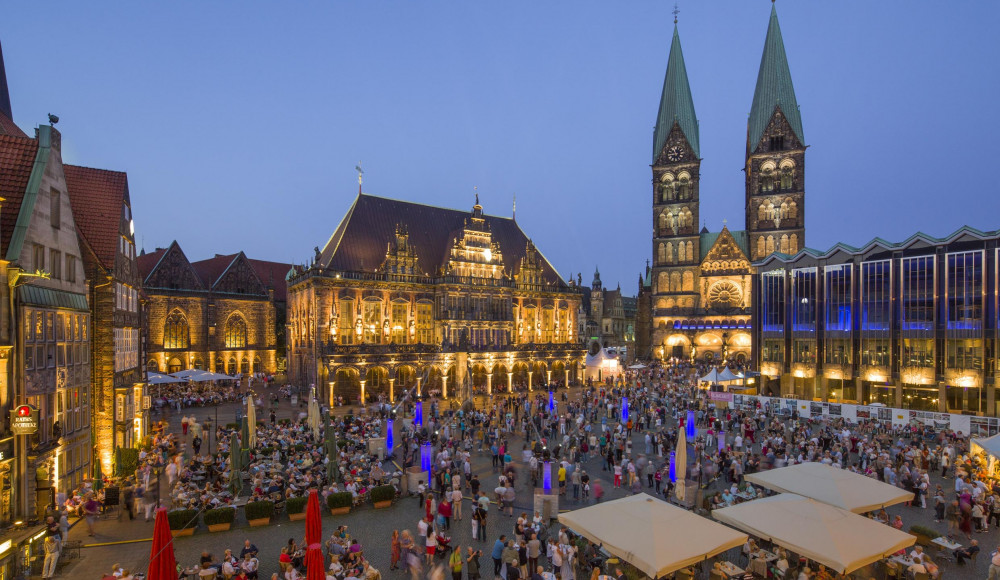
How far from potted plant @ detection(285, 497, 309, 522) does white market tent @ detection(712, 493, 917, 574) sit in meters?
12.1

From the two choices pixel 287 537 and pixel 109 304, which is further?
pixel 109 304

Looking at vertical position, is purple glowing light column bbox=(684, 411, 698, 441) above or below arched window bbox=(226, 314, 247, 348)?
below

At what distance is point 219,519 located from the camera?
16.3m

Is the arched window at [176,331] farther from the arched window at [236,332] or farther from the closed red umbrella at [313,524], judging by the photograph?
the closed red umbrella at [313,524]

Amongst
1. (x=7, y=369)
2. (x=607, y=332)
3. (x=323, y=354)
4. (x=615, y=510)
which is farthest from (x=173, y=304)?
(x=607, y=332)

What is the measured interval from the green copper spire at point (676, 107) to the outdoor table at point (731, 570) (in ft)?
242

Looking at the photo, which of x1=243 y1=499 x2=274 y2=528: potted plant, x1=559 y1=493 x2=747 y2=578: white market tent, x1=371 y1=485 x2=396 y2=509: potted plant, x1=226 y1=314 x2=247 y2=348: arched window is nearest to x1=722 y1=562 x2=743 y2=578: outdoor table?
x1=559 y1=493 x2=747 y2=578: white market tent

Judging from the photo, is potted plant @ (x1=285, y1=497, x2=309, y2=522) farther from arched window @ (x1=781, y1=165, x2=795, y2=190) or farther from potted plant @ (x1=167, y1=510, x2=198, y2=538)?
arched window @ (x1=781, y1=165, x2=795, y2=190)

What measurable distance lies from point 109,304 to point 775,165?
2981 inches

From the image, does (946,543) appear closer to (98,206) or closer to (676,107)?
(98,206)

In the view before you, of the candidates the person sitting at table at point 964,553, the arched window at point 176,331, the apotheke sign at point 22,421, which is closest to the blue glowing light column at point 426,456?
the apotheke sign at point 22,421

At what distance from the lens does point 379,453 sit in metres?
24.0

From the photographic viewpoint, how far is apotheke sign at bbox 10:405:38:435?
14.1 meters

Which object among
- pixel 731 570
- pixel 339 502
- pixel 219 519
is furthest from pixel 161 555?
pixel 731 570
